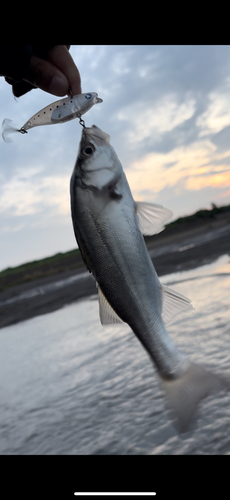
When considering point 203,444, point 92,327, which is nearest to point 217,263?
point 92,327

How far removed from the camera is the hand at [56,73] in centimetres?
223

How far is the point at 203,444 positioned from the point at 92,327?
17.4ft

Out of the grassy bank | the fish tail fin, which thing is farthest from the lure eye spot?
the grassy bank

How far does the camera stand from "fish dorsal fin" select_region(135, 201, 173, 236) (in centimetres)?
196

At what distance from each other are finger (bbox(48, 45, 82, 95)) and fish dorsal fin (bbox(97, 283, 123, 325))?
3.54 feet

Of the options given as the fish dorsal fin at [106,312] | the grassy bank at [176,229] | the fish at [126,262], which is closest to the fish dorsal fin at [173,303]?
the fish at [126,262]

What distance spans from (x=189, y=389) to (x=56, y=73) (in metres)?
1.67

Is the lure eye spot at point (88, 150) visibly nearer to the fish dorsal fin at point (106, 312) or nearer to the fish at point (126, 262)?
the fish at point (126, 262)

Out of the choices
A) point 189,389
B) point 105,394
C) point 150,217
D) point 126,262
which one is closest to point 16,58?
point 150,217

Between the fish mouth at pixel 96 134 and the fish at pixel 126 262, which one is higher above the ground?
the fish mouth at pixel 96 134

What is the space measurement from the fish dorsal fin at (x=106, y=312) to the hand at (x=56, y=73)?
1067 millimetres

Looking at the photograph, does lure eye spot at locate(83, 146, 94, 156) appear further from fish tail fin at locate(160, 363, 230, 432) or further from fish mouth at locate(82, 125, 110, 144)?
fish tail fin at locate(160, 363, 230, 432)
